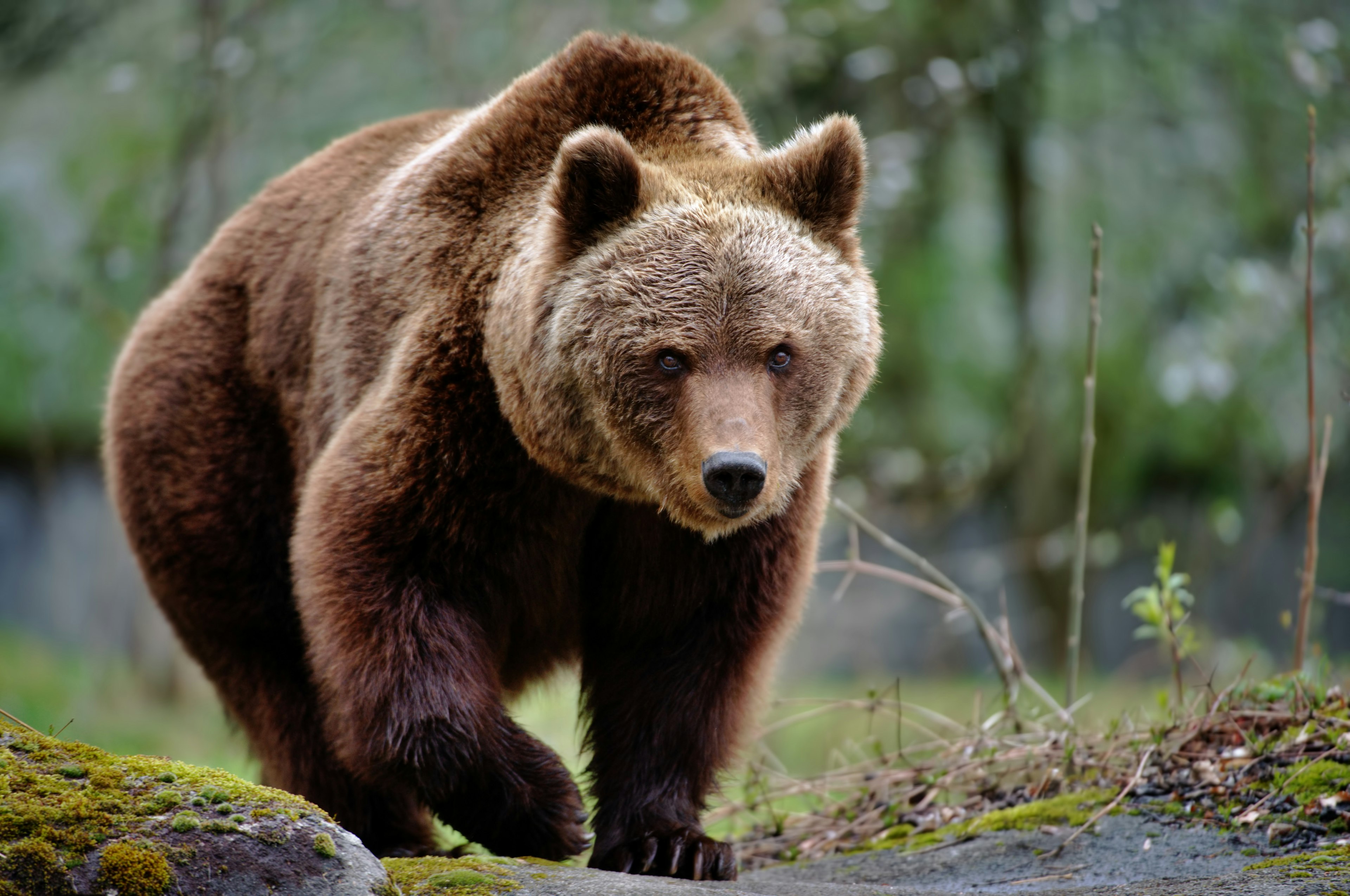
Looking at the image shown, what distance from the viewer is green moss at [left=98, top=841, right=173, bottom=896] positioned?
8.49 feet

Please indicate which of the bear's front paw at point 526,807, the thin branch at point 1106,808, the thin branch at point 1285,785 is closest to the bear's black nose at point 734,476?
the bear's front paw at point 526,807

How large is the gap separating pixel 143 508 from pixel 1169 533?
1213 cm

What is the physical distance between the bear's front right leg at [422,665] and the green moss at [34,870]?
1.72 metres

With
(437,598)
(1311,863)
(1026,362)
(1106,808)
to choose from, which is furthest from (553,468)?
(1026,362)

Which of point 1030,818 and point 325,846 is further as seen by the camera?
point 1030,818

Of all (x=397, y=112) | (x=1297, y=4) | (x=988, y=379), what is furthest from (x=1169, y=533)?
(x=397, y=112)

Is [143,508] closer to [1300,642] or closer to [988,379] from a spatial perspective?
[1300,642]

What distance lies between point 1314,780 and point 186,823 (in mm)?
3318

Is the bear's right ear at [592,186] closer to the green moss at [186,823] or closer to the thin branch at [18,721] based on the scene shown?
the thin branch at [18,721]

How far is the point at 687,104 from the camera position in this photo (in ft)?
16.3

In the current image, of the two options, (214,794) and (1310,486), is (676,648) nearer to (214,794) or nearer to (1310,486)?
(214,794)

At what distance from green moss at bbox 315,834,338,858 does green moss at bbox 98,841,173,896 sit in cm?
30

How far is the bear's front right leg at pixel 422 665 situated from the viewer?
14.1 feet

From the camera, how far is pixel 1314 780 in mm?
4086
